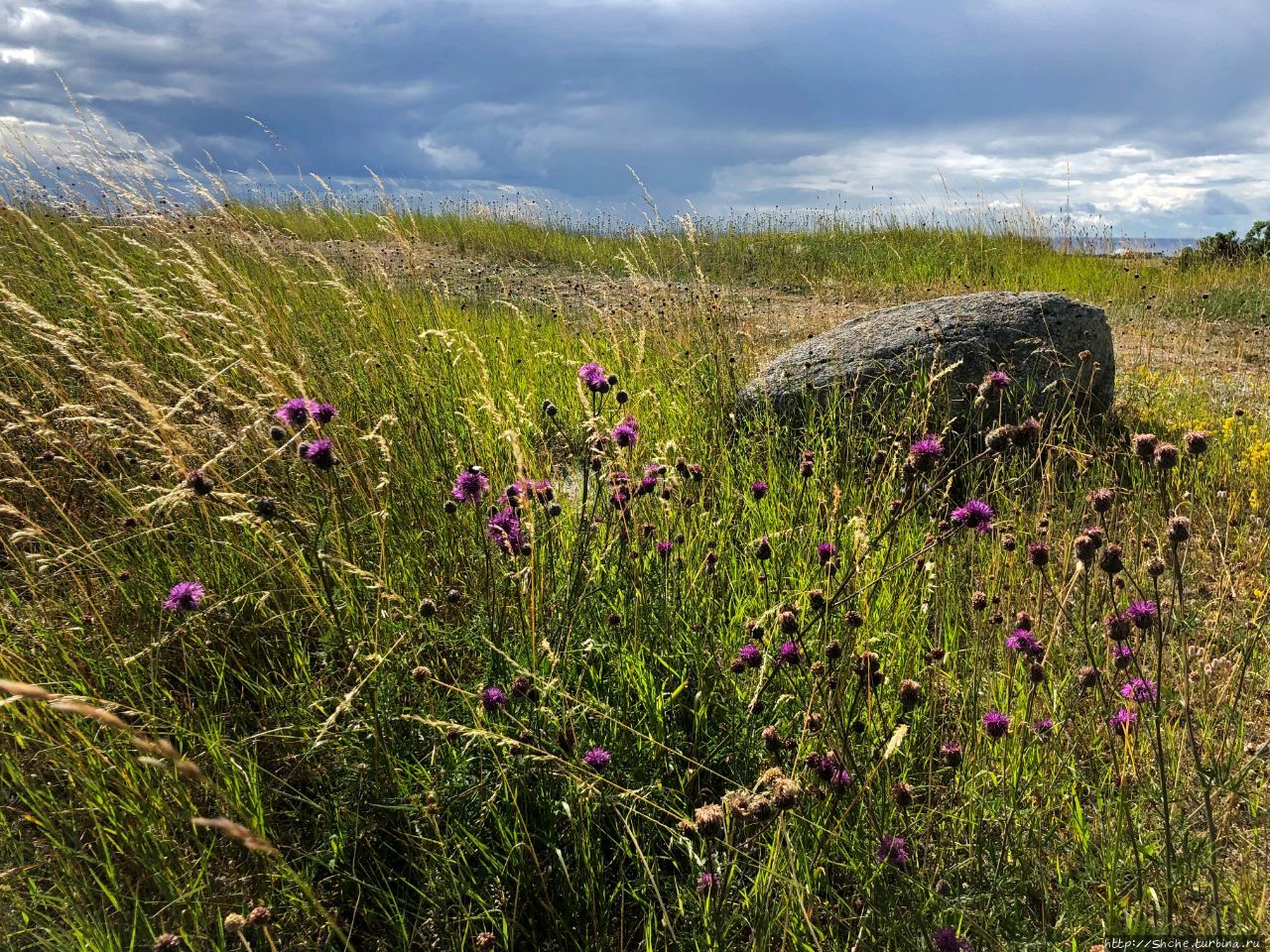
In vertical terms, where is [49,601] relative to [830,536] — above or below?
below

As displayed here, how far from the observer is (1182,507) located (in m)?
3.78

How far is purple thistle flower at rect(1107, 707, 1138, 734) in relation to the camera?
72.1 inches

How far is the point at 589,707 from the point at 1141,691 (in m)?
1.30

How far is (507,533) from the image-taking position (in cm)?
195

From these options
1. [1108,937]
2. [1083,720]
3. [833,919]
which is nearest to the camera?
[1108,937]

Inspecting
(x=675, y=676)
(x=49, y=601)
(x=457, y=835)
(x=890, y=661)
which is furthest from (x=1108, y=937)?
(x=49, y=601)

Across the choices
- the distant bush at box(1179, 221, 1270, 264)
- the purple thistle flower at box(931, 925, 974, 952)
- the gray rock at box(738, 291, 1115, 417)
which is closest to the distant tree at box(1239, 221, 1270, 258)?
the distant bush at box(1179, 221, 1270, 264)

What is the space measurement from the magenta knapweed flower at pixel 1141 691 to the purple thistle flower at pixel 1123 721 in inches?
1.8

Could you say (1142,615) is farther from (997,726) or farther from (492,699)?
(492,699)

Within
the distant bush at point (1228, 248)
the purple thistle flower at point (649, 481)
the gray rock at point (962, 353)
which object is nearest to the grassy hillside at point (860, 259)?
the distant bush at point (1228, 248)

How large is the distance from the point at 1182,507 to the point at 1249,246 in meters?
12.0

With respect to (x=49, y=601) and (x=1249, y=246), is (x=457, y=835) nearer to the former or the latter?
(x=49, y=601)

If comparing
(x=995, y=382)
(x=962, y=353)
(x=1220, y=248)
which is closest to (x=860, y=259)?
(x=1220, y=248)

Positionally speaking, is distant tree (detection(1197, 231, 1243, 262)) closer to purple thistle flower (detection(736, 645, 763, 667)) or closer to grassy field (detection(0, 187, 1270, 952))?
grassy field (detection(0, 187, 1270, 952))
